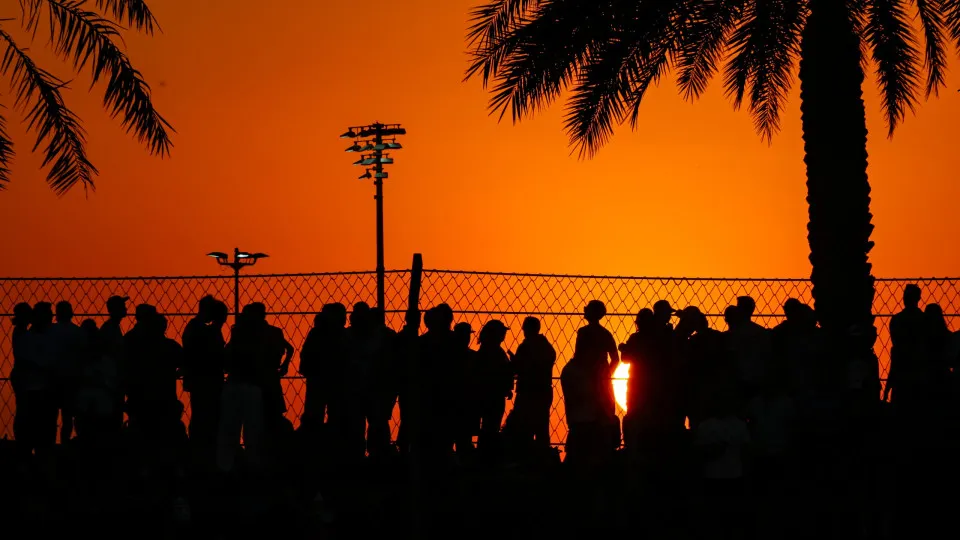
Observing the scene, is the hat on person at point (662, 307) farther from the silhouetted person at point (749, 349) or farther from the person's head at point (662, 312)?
the silhouetted person at point (749, 349)

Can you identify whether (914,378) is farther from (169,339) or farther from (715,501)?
(169,339)

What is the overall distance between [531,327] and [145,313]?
2914mm

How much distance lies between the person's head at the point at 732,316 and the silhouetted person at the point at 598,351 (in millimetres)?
927

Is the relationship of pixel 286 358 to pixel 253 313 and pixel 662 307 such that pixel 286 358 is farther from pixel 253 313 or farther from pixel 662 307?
pixel 662 307

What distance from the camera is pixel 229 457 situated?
9.52m

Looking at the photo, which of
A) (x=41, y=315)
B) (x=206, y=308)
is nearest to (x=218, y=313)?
(x=206, y=308)

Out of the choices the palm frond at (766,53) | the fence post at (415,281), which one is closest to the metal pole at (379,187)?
the palm frond at (766,53)

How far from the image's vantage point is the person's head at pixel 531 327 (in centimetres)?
1059

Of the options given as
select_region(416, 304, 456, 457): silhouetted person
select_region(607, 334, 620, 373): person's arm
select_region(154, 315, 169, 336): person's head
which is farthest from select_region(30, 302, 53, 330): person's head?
select_region(607, 334, 620, 373): person's arm

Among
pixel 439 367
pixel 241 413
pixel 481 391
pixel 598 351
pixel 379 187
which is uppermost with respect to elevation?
pixel 379 187

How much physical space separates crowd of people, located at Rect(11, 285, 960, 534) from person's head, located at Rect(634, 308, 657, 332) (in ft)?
0.04

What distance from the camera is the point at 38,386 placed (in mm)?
10766

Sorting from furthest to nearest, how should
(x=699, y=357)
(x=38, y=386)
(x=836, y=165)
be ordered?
(x=836, y=165) < (x=38, y=386) < (x=699, y=357)

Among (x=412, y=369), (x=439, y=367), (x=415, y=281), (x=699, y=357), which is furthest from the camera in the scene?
(x=699, y=357)
